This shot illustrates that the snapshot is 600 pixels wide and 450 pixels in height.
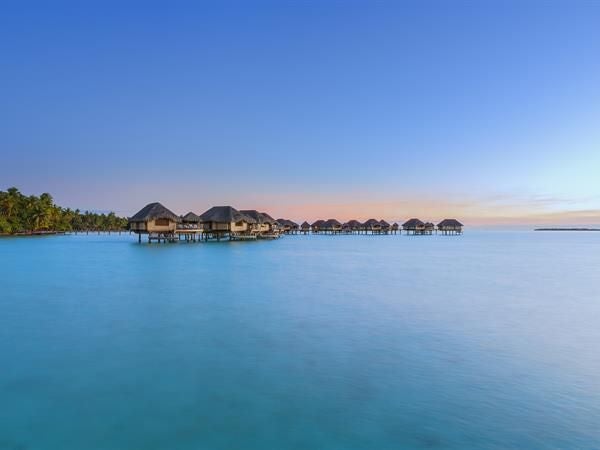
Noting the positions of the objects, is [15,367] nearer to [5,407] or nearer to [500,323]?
[5,407]

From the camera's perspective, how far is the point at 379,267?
80.0 feet

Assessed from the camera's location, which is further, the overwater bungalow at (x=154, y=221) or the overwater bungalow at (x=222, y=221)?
the overwater bungalow at (x=222, y=221)

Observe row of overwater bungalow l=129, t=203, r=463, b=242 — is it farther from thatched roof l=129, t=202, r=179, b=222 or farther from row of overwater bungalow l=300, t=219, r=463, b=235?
row of overwater bungalow l=300, t=219, r=463, b=235

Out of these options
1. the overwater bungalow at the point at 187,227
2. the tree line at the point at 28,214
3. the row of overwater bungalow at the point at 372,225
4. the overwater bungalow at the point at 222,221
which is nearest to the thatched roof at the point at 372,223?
the row of overwater bungalow at the point at 372,225

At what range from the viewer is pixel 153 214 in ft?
131

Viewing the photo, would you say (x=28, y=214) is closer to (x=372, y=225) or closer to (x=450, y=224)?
(x=372, y=225)

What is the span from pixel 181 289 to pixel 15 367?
8.73 metres

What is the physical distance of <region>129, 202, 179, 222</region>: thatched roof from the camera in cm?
3958

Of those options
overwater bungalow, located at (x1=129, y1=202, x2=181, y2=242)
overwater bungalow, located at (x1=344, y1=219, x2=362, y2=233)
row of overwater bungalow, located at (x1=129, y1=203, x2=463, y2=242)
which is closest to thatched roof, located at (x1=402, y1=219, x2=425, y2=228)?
overwater bungalow, located at (x1=344, y1=219, x2=362, y2=233)

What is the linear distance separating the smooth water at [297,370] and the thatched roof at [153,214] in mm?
25263

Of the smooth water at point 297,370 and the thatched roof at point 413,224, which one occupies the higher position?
the thatched roof at point 413,224

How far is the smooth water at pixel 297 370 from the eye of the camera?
4.74 m

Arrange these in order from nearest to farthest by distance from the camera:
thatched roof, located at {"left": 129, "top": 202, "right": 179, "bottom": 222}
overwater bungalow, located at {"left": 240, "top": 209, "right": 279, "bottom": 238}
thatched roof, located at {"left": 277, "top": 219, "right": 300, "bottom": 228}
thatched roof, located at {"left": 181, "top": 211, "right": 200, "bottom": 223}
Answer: thatched roof, located at {"left": 129, "top": 202, "right": 179, "bottom": 222}, thatched roof, located at {"left": 181, "top": 211, "right": 200, "bottom": 223}, overwater bungalow, located at {"left": 240, "top": 209, "right": 279, "bottom": 238}, thatched roof, located at {"left": 277, "top": 219, "right": 300, "bottom": 228}

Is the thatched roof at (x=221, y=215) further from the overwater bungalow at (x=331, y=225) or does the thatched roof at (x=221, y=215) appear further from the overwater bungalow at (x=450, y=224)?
the overwater bungalow at (x=450, y=224)
